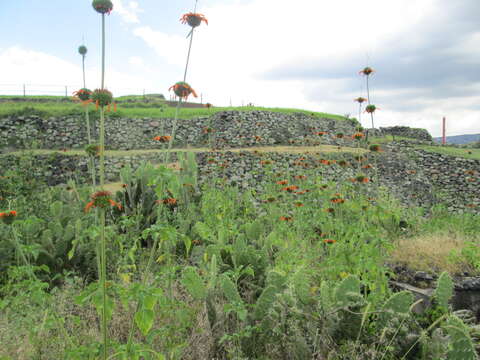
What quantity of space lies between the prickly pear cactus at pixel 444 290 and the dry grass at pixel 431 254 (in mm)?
942

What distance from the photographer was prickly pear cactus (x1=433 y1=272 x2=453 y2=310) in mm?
2588

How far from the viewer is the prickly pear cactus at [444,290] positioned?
2.59 meters

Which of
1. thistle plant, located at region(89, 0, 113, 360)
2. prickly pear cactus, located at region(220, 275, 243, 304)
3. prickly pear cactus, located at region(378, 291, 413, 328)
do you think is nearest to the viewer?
thistle plant, located at region(89, 0, 113, 360)

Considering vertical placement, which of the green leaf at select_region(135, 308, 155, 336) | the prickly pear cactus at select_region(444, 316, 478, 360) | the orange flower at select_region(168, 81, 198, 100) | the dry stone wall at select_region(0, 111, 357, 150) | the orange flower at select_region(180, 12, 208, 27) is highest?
the dry stone wall at select_region(0, 111, 357, 150)

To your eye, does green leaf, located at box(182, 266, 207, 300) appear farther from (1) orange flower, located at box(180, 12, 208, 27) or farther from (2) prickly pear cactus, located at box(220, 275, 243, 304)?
(1) orange flower, located at box(180, 12, 208, 27)

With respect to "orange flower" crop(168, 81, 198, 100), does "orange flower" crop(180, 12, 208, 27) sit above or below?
above

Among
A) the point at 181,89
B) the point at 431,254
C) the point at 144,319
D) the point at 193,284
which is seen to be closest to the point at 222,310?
the point at 193,284

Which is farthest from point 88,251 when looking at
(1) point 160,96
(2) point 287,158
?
(1) point 160,96

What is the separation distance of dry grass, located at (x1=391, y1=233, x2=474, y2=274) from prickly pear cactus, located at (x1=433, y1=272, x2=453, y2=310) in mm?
942

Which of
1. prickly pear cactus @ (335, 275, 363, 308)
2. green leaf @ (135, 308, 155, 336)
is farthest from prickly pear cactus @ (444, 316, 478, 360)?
green leaf @ (135, 308, 155, 336)

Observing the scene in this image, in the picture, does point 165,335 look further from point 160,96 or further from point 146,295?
point 160,96

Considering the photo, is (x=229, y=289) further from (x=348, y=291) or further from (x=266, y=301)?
(x=348, y=291)

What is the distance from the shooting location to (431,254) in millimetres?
3783

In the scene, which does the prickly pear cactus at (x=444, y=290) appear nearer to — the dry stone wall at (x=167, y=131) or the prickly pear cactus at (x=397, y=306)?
the prickly pear cactus at (x=397, y=306)
